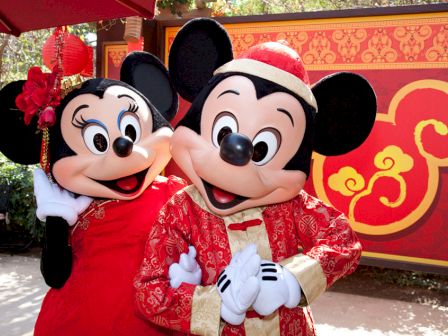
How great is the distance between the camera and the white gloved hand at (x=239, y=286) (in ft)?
4.66

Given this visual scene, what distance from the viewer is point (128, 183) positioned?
6.77ft

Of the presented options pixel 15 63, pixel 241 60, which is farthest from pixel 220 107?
pixel 15 63

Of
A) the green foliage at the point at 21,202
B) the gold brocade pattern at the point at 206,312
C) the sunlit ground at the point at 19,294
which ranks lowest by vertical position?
the sunlit ground at the point at 19,294

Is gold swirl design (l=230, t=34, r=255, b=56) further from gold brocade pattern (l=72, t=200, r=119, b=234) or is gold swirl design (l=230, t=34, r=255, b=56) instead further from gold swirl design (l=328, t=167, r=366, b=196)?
gold brocade pattern (l=72, t=200, r=119, b=234)

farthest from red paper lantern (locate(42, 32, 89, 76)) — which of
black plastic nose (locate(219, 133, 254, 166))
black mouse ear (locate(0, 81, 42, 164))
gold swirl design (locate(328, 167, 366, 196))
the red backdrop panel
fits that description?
black plastic nose (locate(219, 133, 254, 166))

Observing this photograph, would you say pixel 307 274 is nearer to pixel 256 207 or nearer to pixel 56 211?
pixel 256 207

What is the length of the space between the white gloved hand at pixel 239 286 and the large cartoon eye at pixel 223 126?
0.38 metres

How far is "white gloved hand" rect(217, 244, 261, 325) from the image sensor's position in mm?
1421

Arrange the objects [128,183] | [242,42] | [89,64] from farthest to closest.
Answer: [89,64] < [242,42] < [128,183]

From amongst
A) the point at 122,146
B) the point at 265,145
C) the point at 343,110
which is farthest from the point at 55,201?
the point at 343,110

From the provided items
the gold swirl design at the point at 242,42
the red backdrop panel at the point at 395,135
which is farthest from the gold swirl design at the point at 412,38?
the gold swirl design at the point at 242,42

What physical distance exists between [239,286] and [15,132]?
53.8 inches

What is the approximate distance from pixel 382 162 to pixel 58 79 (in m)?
2.63

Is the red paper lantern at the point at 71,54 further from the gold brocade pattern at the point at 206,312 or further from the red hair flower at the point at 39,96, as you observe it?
the gold brocade pattern at the point at 206,312
